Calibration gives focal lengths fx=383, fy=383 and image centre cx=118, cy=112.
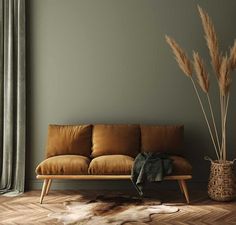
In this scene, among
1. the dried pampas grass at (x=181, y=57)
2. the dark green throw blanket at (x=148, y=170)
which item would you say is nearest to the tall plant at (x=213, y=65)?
the dried pampas grass at (x=181, y=57)

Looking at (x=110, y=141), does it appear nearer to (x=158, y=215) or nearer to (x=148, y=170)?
(x=148, y=170)

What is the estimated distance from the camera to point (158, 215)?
135 inches

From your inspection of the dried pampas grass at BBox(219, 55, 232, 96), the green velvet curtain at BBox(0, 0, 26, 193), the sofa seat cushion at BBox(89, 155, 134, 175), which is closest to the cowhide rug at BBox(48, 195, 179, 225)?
the sofa seat cushion at BBox(89, 155, 134, 175)

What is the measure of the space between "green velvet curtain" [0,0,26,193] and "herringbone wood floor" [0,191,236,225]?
0.97 feet

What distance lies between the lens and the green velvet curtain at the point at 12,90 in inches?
166

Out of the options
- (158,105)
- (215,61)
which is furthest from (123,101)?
(215,61)

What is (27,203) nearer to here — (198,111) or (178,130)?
(178,130)

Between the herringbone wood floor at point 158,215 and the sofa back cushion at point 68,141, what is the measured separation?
1.55ft

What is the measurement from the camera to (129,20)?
14.2ft

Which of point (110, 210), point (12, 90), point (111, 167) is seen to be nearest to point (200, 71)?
point (111, 167)

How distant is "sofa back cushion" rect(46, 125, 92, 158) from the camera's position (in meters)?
4.12

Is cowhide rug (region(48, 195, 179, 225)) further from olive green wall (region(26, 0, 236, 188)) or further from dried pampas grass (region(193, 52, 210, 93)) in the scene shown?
dried pampas grass (region(193, 52, 210, 93))

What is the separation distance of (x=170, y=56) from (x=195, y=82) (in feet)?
1.35

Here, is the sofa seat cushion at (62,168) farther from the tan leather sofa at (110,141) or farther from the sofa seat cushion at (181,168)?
the sofa seat cushion at (181,168)
